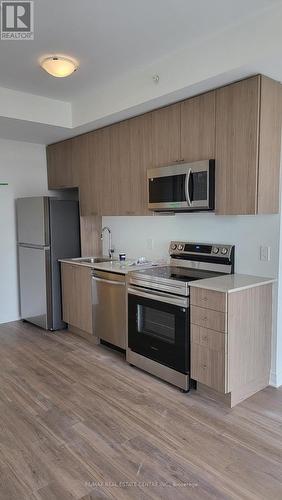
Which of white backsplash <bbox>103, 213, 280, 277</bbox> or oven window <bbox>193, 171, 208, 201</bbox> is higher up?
oven window <bbox>193, 171, 208, 201</bbox>

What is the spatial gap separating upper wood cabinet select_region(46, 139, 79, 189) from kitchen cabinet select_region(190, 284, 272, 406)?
2.62m

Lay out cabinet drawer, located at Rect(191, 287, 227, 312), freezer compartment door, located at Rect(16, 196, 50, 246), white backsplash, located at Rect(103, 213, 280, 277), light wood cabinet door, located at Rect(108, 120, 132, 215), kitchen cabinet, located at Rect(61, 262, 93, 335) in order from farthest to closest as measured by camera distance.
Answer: freezer compartment door, located at Rect(16, 196, 50, 246)
kitchen cabinet, located at Rect(61, 262, 93, 335)
light wood cabinet door, located at Rect(108, 120, 132, 215)
white backsplash, located at Rect(103, 213, 280, 277)
cabinet drawer, located at Rect(191, 287, 227, 312)

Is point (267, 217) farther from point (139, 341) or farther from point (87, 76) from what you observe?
point (87, 76)

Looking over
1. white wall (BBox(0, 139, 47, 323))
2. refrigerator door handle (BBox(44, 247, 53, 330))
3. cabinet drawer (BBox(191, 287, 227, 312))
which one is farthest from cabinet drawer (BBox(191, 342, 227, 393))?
white wall (BBox(0, 139, 47, 323))

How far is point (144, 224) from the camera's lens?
161 inches

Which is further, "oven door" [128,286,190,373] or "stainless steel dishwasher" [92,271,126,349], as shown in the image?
"stainless steel dishwasher" [92,271,126,349]

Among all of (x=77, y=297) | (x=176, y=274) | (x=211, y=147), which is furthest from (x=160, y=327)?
(x=211, y=147)

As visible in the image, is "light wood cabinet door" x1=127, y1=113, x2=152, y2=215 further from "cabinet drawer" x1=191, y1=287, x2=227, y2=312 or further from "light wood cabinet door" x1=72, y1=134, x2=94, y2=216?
"cabinet drawer" x1=191, y1=287, x2=227, y2=312

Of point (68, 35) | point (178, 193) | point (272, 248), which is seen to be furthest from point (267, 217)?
point (68, 35)

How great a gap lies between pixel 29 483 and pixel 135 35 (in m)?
2.92

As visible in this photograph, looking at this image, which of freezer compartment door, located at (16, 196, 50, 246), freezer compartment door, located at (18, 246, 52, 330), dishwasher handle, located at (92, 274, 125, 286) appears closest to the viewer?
dishwasher handle, located at (92, 274, 125, 286)

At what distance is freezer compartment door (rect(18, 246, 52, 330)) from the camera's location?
4.39m

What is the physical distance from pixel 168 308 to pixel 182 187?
3.40 ft

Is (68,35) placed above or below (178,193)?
above
